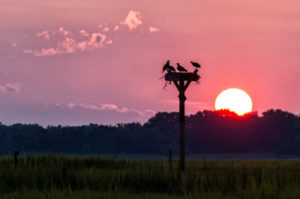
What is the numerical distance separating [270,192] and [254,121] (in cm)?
10839

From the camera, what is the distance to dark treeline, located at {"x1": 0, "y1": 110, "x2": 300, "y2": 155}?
120250 mm

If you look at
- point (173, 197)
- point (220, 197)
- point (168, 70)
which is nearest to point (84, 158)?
point (168, 70)

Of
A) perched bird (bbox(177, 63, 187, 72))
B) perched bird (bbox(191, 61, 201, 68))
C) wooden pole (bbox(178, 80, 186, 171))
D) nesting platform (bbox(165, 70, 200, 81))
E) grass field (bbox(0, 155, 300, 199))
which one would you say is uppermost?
perched bird (bbox(191, 61, 201, 68))

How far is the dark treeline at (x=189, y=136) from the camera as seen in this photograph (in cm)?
12025

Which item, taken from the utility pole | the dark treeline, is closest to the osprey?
the utility pole

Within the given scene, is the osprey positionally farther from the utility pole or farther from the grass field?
the grass field

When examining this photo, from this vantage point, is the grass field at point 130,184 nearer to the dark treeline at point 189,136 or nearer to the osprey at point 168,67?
the osprey at point 168,67

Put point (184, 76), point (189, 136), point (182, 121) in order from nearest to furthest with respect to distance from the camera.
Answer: point (184, 76), point (182, 121), point (189, 136)

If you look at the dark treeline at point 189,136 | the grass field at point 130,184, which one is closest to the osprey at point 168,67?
the grass field at point 130,184

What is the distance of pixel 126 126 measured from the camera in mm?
153500

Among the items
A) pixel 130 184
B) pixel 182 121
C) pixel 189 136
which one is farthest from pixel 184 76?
pixel 189 136

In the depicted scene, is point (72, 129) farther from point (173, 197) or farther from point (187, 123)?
point (173, 197)

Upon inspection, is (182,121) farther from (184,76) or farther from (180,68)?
(180,68)

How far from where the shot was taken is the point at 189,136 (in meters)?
132
